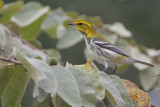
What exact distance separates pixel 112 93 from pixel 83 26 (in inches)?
A: 72.1

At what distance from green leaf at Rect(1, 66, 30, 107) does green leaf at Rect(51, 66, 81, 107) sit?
0.80 ft

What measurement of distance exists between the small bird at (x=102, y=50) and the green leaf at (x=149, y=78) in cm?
23

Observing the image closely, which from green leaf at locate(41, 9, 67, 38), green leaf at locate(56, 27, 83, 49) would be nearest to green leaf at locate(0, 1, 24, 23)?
green leaf at locate(41, 9, 67, 38)

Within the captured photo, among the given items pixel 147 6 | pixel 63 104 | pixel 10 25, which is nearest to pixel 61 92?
pixel 63 104

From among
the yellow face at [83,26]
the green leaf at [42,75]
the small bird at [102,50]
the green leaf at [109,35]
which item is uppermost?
the green leaf at [42,75]

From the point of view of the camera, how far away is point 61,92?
120cm

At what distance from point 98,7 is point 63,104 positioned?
556 cm

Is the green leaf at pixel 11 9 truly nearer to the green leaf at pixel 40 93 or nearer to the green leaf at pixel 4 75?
the green leaf at pixel 4 75

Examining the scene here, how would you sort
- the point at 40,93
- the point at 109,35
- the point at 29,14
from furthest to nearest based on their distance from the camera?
1. the point at 109,35
2. the point at 29,14
3. the point at 40,93

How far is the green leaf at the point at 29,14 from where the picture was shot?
9.93 ft

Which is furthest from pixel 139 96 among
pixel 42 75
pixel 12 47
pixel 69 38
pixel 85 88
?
pixel 69 38

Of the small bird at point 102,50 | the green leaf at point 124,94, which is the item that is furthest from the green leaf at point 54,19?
the green leaf at point 124,94

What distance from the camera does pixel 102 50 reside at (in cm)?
287

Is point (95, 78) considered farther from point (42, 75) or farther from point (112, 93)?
point (42, 75)
